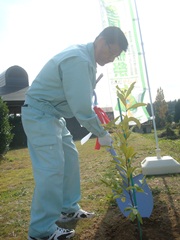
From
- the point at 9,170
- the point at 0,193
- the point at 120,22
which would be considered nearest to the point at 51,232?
the point at 0,193

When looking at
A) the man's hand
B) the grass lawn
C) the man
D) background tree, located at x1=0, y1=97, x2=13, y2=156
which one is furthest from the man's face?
background tree, located at x1=0, y1=97, x2=13, y2=156

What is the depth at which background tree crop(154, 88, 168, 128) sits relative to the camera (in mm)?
26094

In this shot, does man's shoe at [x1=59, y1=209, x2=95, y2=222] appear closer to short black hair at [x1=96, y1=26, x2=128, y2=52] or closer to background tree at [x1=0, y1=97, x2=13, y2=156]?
short black hair at [x1=96, y1=26, x2=128, y2=52]

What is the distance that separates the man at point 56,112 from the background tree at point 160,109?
2468cm

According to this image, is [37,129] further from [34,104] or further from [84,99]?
[84,99]

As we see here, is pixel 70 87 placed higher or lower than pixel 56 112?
higher

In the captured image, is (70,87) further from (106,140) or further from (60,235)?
(60,235)

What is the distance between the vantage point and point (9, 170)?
607 centimetres

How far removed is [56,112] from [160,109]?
88.1 feet

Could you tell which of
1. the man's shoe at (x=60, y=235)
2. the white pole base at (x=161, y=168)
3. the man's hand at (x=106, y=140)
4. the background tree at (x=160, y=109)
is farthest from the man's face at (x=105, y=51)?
the background tree at (x=160, y=109)

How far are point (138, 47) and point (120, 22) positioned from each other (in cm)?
54

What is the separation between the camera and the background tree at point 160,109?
2609cm

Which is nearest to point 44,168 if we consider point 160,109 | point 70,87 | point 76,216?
point 70,87

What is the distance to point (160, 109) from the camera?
27.8 meters
